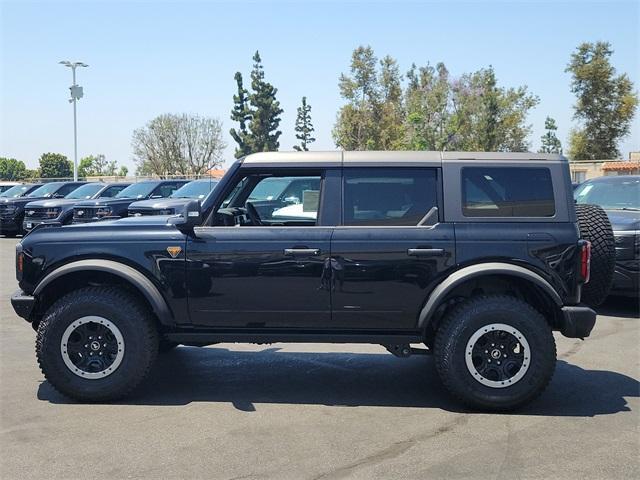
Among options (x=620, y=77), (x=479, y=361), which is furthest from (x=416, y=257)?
(x=620, y=77)

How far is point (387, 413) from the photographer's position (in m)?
5.09

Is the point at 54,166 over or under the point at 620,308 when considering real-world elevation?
over

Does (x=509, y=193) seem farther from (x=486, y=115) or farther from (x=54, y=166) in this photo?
(x=54, y=166)

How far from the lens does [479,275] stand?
505cm

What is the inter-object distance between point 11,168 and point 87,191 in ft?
367

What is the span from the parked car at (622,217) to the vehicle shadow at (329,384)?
2.47m

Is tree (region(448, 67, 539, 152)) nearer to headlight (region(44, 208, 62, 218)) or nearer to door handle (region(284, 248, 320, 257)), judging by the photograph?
headlight (region(44, 208, 62, 218))

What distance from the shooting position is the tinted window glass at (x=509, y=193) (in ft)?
17.1

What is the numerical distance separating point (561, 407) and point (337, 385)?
182cm

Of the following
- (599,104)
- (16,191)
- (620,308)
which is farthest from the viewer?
(599,104)

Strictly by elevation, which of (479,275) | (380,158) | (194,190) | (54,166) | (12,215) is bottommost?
(479,275)

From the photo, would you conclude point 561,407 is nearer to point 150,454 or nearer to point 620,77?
point 150,454

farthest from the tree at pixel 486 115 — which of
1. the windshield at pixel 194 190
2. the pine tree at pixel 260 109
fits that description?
the windshield at pixel 194 190

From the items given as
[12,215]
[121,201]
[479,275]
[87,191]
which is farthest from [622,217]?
[12,215]
